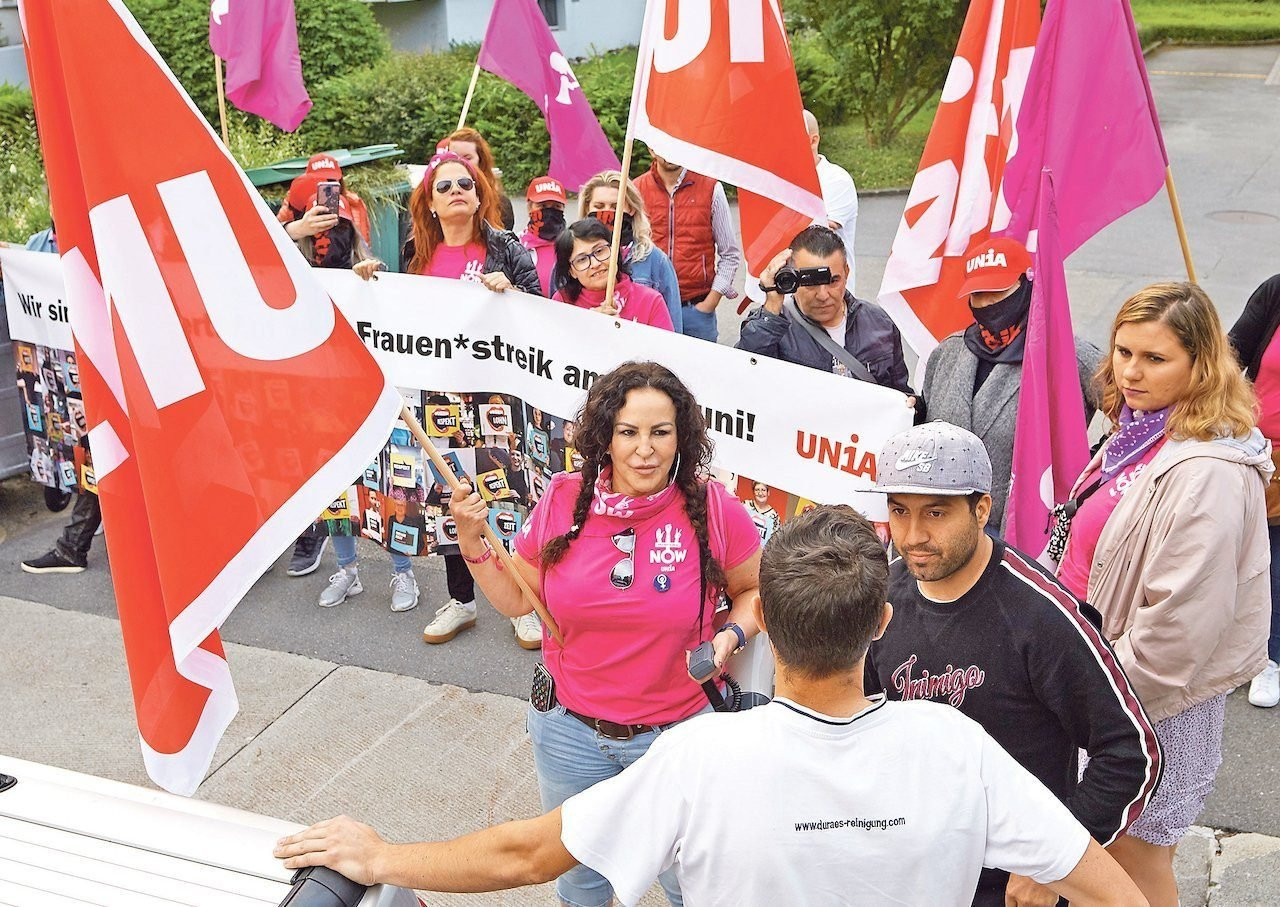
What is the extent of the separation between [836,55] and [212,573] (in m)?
14.4

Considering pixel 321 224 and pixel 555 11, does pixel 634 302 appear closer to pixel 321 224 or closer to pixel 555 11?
pixel 321 224

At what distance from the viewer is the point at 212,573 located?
8.68ft

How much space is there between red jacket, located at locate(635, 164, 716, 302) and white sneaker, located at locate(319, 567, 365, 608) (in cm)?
244

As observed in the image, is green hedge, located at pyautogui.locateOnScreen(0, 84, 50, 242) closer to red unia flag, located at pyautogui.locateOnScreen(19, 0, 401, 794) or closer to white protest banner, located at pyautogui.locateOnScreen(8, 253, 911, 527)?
white protest banner, located at pyautogui.locateOnScreen(8, 253, 911, 527)

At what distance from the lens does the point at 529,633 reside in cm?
561

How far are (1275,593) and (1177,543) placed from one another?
6.55 feet

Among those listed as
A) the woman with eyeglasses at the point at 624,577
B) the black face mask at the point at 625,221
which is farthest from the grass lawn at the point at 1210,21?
the woman with eyeglasses at the point at 624,577

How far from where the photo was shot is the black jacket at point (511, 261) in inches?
217

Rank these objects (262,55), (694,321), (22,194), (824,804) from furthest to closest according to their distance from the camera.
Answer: (22,194), (262,55), (694,321), (824,804)

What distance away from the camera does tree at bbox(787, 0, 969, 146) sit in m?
14.8

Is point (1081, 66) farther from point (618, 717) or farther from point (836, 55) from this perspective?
point (836, 55)

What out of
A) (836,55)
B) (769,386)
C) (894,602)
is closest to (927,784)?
(894,602)

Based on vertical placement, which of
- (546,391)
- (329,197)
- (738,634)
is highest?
(329,197)

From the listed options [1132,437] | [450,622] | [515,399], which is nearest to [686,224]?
A: [515,399]
